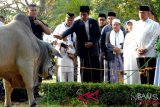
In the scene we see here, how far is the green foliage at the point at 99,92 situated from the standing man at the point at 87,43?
157cm

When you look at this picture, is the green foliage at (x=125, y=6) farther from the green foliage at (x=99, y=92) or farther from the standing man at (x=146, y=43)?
the green foliage at (x=99, y=92)

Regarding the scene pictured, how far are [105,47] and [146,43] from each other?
184cm

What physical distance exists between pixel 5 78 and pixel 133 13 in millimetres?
11878

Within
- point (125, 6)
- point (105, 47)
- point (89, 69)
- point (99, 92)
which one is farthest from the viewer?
point (125, 6)

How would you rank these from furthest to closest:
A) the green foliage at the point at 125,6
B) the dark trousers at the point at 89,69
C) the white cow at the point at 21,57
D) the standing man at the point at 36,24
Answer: the green foliage at the point at 125,6
the dark trousers at the point at 89,69
the standing man at the point at 36,24
the white cow at the point at 21,57

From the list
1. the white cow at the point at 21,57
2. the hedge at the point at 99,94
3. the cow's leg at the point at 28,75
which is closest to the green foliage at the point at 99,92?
the hedge at the point at 99,94

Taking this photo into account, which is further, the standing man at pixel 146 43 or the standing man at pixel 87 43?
the standing man at pixel 87 43

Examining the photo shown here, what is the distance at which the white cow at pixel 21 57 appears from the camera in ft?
26.7

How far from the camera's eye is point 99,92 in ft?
29.8

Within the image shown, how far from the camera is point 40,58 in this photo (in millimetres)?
8977

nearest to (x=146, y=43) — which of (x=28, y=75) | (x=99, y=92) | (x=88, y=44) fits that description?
(x=88, y=44)

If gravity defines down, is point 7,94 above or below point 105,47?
below

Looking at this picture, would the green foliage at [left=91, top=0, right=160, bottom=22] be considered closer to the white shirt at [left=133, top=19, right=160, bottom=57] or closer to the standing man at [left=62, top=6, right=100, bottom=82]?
the standing man at [left=62, top=6, right=100, bottom=82]

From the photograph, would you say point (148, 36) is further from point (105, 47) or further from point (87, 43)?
point (105, 47)
